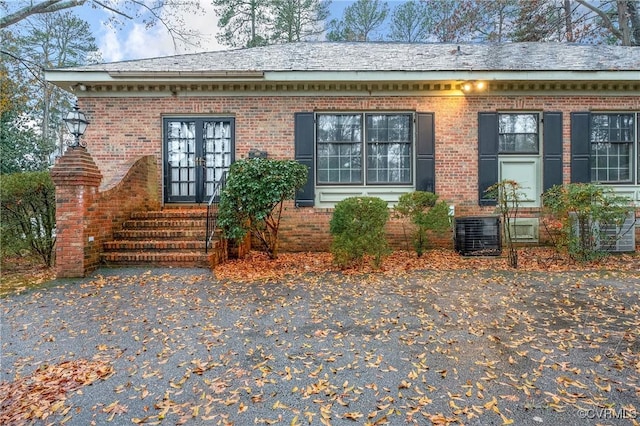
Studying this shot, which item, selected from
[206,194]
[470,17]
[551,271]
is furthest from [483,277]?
[470,17]

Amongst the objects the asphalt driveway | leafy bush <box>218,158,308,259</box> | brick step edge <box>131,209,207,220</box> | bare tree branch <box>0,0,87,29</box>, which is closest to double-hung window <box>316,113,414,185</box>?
leafy bush <box>218,158,308,259</box>

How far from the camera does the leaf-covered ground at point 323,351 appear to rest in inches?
84.9

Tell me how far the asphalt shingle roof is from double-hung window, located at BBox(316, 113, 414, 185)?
1.13 metres

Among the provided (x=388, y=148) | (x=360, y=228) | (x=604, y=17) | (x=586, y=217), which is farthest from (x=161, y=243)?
(x=604, y=17)

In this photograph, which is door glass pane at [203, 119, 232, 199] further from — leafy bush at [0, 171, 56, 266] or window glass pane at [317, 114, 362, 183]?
leafy bush at [0, 171, 56, 266]

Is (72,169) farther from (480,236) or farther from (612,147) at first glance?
(612,147)

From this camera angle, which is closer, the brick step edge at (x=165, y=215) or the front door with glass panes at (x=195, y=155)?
the brick step edge at (x=165, y=215)

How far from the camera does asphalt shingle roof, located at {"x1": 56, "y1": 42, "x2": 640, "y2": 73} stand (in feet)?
25.7

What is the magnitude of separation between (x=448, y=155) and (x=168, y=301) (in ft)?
21.3

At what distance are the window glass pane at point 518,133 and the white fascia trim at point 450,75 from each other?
895 mm

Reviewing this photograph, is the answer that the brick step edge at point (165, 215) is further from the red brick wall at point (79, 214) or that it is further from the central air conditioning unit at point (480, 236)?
the central air conditioning unit at point (480, 236)

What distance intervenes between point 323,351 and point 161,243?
4066 millimetres

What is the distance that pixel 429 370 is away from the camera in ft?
8.60

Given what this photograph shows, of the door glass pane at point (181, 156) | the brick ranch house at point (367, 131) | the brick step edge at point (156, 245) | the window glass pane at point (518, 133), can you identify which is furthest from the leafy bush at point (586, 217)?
the door glass pane at point (181, 156)
